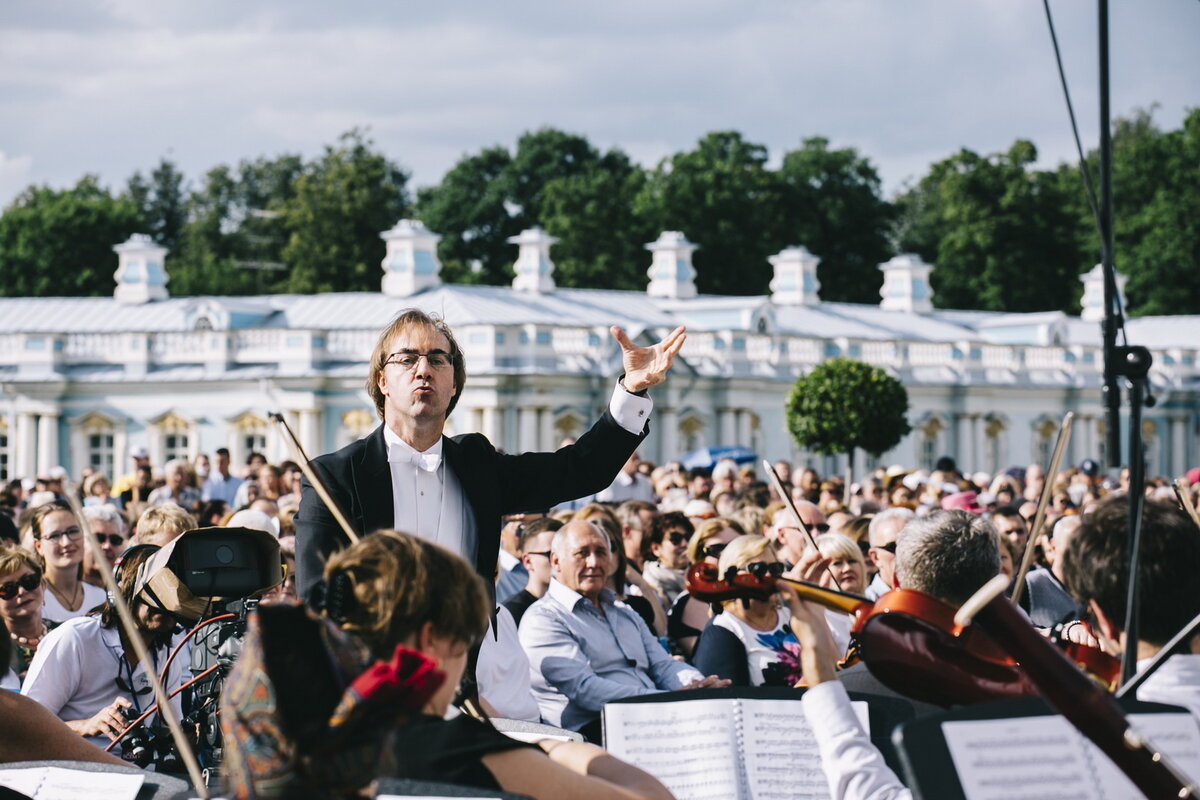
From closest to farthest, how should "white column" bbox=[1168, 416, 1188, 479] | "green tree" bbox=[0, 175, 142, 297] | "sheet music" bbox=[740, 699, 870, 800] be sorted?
1. "sheet music" bbox=[740, 699, 870, 800]
2. "white column" bbox=[1168, 416, 1188, 479]
3. "green tree" bbox=[0, 175, 142, 297]

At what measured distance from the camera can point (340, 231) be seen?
6244 centimetres

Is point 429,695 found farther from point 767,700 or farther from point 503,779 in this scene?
point 767,700

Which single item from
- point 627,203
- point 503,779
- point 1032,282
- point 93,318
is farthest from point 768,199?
point 503,779

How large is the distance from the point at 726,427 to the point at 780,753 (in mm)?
34020

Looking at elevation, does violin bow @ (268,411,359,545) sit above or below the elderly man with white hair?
above

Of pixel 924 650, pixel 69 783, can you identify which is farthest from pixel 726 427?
pixel 924 650

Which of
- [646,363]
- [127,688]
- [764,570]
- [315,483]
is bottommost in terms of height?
[127,688]

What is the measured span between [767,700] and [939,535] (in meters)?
0.55

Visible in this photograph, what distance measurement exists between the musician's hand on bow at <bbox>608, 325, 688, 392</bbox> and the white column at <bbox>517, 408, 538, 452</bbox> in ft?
100

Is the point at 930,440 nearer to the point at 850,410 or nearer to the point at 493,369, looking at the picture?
the point at 493,369

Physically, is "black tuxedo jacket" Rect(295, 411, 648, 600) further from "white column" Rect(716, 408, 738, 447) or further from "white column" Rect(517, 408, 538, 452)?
"white column" Rect(716, 408, 738, 447)

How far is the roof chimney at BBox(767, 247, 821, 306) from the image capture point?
48.7 m

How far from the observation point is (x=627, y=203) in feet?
203

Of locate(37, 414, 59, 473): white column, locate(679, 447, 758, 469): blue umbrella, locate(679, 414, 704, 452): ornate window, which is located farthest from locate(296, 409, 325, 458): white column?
locate(679, 447, 758, 469): blue umbrella
